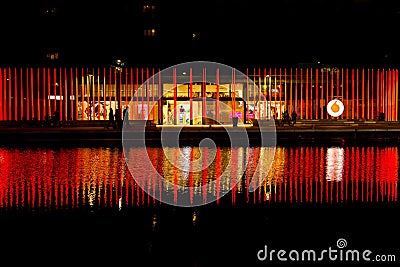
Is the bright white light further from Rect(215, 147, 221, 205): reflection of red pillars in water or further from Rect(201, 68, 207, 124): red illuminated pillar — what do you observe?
Rect(215, 147, 221, 205): reflection of red pillars in water

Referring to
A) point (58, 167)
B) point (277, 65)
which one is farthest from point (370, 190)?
point (277, 65)

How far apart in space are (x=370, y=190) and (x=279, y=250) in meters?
5.44

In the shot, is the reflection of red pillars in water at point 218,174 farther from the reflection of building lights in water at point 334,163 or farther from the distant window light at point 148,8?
the distant window light at point 148,8

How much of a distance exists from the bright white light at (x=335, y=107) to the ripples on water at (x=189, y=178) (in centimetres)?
2033

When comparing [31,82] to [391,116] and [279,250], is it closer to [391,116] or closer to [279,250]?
[391,116]

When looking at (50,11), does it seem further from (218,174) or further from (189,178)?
(189,178)

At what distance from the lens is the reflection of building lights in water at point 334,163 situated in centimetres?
1466

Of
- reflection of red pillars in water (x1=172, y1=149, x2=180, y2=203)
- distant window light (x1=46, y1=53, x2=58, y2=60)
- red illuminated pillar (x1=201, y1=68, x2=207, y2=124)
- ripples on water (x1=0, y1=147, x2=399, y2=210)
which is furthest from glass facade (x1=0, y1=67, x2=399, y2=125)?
ripples on water (x1=0, y1=147, x2=399, y2=210)

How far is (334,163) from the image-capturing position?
706 inches

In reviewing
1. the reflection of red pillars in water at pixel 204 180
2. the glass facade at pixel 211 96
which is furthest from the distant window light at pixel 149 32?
the reflection of red pillars in water at pixel 204 180

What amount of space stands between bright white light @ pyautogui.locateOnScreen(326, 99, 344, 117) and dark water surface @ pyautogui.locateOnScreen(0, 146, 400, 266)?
25.1 m

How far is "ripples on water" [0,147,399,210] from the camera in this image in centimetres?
1125

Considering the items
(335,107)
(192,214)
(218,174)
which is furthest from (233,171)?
(335,107)

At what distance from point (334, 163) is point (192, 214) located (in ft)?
29.7
